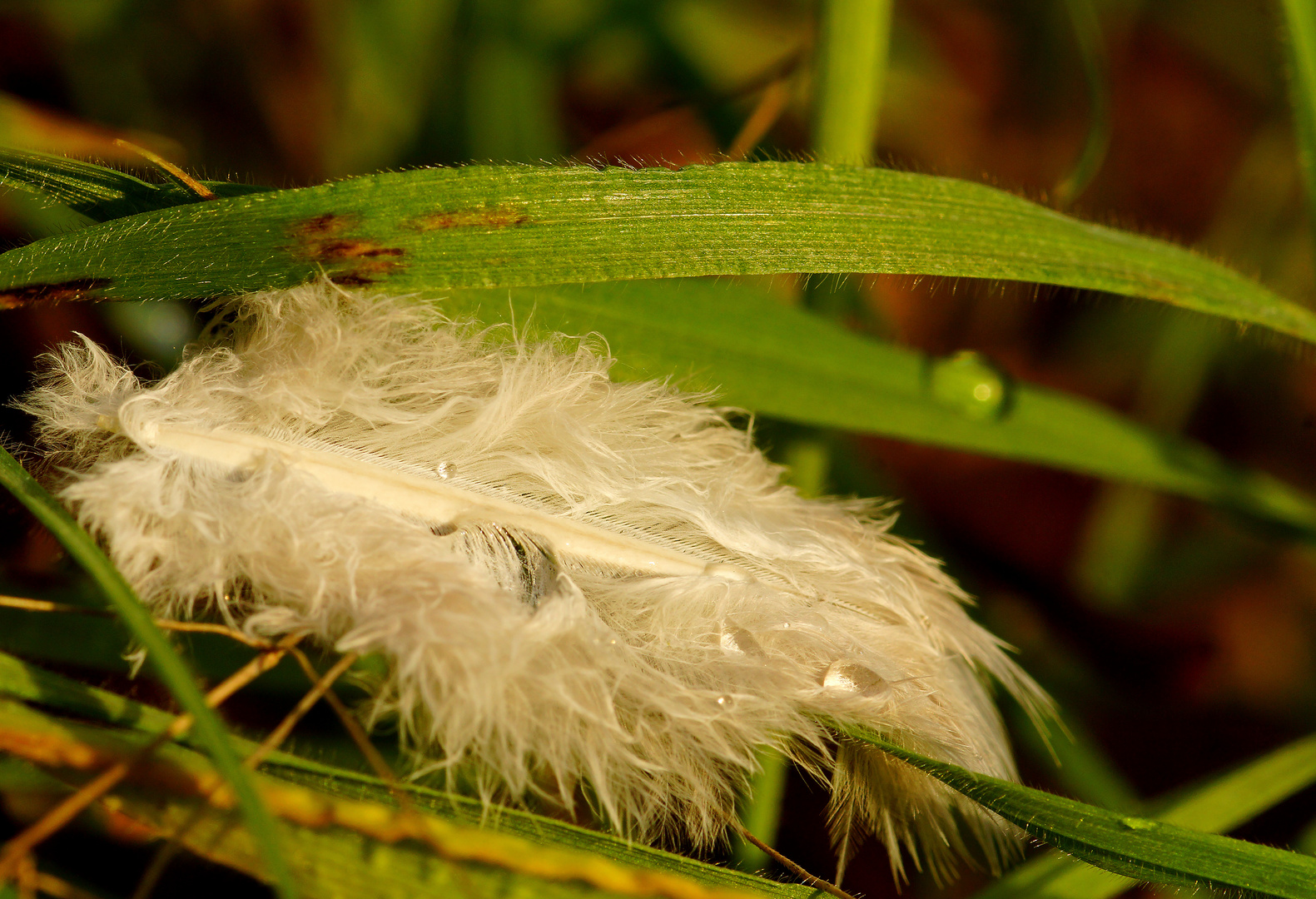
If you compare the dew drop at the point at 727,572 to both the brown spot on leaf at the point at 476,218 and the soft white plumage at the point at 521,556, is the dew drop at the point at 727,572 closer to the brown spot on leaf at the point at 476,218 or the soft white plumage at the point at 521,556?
the soft white plumage at the point at 521,556

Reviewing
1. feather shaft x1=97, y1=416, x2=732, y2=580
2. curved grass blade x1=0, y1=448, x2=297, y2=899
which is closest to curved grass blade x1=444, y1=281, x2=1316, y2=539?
feather shaft x1=97, y1=416, x2=732, y2=580

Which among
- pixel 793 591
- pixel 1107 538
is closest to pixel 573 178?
pixel 793 591

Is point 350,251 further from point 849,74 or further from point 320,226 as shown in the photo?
point 849,74

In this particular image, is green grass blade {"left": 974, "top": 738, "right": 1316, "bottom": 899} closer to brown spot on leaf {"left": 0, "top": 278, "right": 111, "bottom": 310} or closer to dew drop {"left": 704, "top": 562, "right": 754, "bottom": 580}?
dew drop {"left": 704, "top": 562, "right": 754, "bottom": 580}

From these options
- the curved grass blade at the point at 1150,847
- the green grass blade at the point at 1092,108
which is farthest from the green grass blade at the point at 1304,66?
the curved grass blade at the point at 1150,847

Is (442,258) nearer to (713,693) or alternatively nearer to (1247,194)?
(713,693)

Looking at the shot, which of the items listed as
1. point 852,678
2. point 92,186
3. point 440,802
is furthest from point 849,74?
point 440,802
